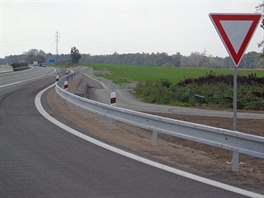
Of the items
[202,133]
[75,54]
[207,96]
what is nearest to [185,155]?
[202,133]

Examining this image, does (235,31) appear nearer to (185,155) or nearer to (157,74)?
(185,155)

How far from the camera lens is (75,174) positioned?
24.9 feet

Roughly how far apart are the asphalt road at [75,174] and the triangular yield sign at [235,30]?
2473 millimetres

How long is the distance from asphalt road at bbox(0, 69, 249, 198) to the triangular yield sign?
2473mm

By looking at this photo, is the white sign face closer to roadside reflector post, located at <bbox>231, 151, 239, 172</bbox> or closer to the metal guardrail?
the metal guardrail

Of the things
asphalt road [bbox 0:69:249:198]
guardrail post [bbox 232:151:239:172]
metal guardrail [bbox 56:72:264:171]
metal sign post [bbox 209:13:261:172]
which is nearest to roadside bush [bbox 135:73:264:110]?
metal guardrail [bbox 56:72:264:171]

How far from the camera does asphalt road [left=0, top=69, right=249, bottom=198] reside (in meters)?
6.45

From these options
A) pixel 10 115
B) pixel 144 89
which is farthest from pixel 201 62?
pixel 10 115

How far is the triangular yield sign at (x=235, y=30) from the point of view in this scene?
812 centimetres

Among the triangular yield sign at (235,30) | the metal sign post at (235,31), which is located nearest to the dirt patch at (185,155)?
the metal sign post at (235,31)

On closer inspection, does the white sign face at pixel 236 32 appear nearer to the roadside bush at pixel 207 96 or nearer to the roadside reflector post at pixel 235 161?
the roadside reflector post at pixel 235 161

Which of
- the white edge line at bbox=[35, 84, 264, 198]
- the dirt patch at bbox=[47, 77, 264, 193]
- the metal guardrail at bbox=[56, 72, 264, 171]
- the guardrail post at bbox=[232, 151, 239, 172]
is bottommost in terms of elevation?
the dirt patch at bbox=[47, 77, 264, 193]

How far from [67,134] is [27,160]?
10.7 ft

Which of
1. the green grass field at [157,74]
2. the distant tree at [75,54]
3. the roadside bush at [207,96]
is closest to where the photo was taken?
the roadside bush at [207,96]
